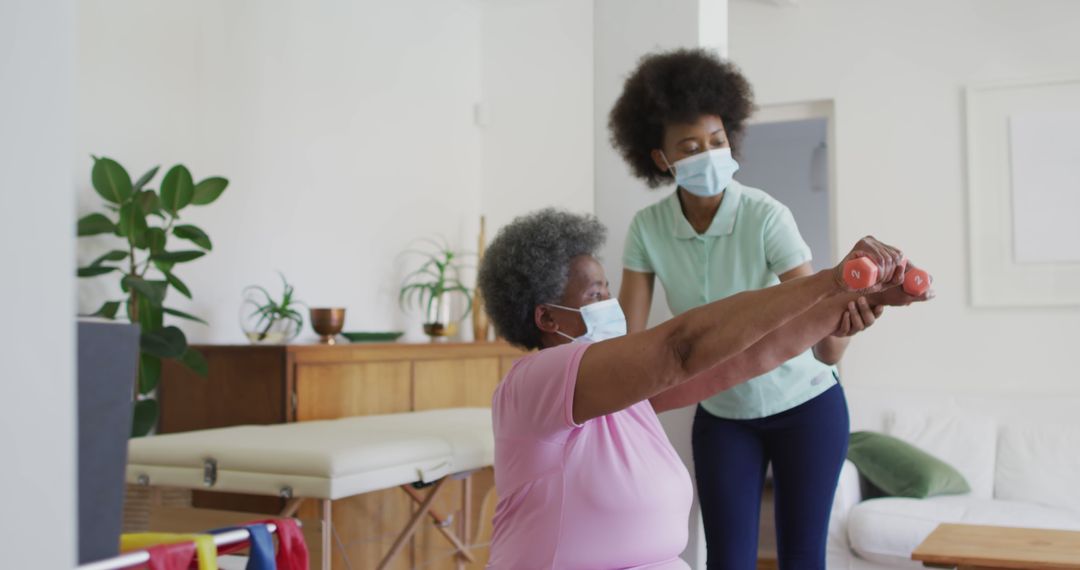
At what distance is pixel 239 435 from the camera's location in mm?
2574

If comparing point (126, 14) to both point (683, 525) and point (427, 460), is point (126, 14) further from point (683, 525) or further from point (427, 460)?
point (683, 525)

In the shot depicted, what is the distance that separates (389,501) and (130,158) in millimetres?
1490

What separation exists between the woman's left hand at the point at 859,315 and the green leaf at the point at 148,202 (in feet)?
7.63

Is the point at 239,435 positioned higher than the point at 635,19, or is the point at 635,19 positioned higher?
the point at 635,19

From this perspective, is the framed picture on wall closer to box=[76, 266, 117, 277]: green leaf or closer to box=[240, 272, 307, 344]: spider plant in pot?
box=[240, 272, 307, 344]: spider plant in pot

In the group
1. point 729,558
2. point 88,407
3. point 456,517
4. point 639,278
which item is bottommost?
point 456,517

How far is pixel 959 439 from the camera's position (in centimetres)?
433

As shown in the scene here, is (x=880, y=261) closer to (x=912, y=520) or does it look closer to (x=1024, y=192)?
(x=912, y=520)

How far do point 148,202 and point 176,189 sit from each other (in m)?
0.10

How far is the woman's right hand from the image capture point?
4.44 ft

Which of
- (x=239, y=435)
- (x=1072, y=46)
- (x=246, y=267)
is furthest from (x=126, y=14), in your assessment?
(x=1072, y=46)

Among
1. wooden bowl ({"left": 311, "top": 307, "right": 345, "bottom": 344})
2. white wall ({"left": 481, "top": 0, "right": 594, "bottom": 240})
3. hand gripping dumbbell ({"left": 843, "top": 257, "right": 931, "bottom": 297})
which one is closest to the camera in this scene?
hand gripping dumbbell ({"left": 843, "top": 257, "right": 931, "bottom": 297})

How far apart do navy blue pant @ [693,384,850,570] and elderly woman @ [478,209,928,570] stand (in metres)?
0.23

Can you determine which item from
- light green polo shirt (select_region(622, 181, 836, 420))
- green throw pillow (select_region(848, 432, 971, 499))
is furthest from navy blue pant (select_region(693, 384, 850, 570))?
green throw pillow (select_region(848, 432, 971, 499))
